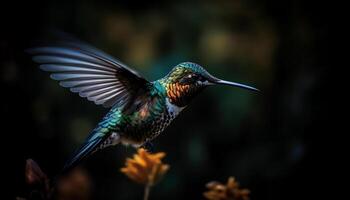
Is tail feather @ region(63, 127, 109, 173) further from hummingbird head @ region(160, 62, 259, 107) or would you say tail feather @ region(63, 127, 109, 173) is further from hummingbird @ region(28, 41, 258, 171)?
hummingbird head @ region(160, 62, 259, 107)

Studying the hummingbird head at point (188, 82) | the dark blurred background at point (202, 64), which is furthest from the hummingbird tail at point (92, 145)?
the dark blurred background at point (202, 64)

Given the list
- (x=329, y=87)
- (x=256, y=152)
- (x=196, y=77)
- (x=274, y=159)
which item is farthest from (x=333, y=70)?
(x=196, y=77)

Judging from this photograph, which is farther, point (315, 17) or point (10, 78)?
point (315, 17)

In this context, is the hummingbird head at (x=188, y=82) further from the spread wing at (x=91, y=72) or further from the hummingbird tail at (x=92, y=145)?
the hummingbird tail at (x=92, y=145)

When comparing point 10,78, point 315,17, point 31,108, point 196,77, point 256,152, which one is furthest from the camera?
point 256,152

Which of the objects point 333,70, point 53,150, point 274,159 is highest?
point 333,70

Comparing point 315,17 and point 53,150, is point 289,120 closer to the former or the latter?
point 315,17

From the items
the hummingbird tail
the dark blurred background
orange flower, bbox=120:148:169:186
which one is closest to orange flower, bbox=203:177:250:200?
orange flower, bbox=120:148:169:186

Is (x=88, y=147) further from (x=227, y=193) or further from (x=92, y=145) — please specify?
(x=227, y=193)
